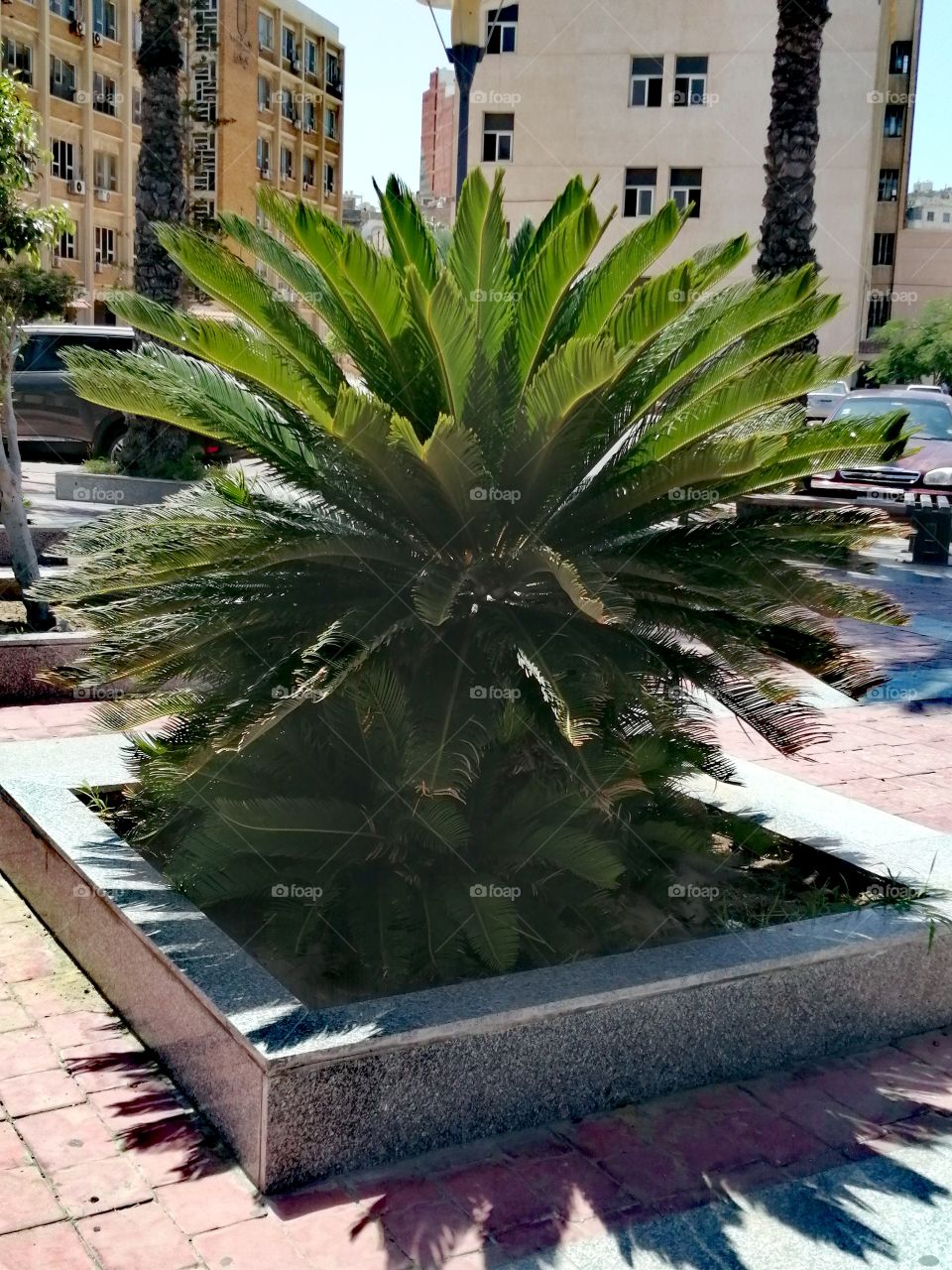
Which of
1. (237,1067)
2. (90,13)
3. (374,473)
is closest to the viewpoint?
(237,1067)

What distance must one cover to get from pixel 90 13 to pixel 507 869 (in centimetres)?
5157

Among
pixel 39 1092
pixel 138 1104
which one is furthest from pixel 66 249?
pixel 138 1104

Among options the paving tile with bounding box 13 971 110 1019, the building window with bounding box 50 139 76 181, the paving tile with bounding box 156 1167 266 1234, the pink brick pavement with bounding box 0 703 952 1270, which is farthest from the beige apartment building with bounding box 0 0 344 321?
the paving tile with bounding box 156 1167 266 1234

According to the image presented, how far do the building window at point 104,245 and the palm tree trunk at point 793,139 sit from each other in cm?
3893

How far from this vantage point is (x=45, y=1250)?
328cm

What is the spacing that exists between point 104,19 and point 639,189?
67.7 feet

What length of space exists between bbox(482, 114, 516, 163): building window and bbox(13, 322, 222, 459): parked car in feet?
92.8

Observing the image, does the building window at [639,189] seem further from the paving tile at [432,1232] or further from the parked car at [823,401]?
the paving tile at [432,1232]

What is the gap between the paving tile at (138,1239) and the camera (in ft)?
10.7

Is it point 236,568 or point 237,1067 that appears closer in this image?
point 237,1067

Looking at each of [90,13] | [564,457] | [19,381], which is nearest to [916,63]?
[90,13]

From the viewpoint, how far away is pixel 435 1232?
3.39 meters

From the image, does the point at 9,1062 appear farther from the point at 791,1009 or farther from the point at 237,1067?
the point at 791,1009

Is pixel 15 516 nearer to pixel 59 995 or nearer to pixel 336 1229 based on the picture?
pixel 59 995
